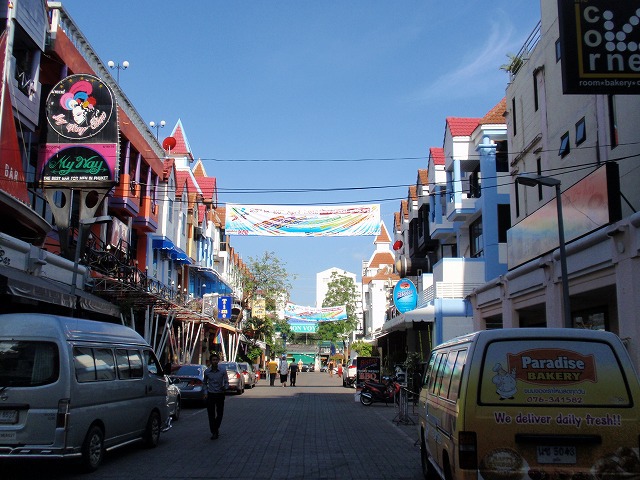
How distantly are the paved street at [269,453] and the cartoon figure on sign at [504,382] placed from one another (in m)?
4.24

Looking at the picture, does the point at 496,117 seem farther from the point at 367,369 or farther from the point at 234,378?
the point at 234,378

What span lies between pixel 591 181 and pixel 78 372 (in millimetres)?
12214

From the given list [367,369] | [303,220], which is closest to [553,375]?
[303,220]

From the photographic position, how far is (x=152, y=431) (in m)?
12.9

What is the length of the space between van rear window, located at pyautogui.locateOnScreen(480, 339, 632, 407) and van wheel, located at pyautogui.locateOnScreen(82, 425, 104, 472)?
20.5 feet

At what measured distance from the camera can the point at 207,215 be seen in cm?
5075

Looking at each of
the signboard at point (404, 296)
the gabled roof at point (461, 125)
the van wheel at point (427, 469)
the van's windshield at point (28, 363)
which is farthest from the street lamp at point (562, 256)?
the signboard at point (404, 296)

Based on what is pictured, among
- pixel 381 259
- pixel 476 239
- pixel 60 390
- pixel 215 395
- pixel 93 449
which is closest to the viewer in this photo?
pixel 60 390

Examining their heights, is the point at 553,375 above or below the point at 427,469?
above

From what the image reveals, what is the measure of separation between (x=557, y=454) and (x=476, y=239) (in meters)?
26.1

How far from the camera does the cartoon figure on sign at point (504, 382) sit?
20.8 ft

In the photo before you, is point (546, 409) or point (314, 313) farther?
point (314, 313)

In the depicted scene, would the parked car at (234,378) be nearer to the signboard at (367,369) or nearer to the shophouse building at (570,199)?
the signboard at (367,369)

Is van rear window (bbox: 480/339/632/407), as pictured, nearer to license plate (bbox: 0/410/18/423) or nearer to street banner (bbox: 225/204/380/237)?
license plate (bbox: 0/410/18/423)
